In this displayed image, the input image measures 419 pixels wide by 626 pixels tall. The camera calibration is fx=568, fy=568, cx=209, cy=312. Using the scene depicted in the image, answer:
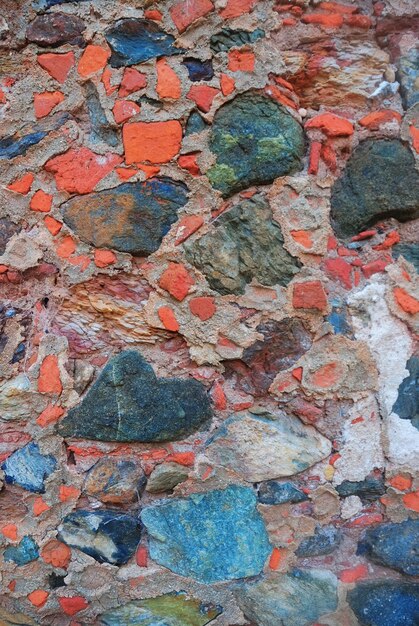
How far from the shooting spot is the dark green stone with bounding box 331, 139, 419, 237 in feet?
4.60

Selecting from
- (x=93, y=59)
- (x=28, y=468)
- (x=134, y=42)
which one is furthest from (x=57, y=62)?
(x=28, y=468)

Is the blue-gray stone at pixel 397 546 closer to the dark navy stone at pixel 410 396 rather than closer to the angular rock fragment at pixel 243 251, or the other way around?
the dark navy stone at pixel 410 396

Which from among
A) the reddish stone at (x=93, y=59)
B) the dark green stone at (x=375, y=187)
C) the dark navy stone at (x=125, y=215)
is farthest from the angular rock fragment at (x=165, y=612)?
the reddish stone at (x=93, y=59)

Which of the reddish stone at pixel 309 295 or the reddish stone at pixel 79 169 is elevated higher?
the reddish stone at pixel 79 169

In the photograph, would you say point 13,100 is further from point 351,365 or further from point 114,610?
point 114,610

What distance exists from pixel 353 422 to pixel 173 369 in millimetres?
467

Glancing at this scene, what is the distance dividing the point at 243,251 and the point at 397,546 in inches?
32.5

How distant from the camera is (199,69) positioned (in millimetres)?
1385

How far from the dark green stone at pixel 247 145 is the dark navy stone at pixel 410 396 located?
1.92ft

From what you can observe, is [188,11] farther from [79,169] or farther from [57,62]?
[79,169]

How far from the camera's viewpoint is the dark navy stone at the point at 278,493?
55.5 inches

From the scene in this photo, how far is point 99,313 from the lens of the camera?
139 cm

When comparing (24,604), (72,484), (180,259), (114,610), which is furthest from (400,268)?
(24,604)

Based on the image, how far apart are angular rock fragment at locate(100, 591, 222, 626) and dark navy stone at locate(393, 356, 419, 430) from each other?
677 millimetres
